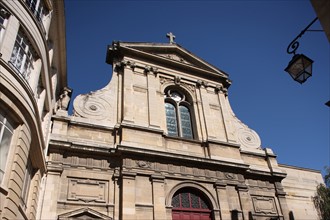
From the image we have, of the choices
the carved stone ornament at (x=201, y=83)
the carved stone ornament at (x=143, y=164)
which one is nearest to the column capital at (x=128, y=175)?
the carved stone ornament at (x=143, y=164)

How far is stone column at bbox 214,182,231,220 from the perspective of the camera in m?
11.6

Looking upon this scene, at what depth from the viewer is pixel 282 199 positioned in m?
13.3

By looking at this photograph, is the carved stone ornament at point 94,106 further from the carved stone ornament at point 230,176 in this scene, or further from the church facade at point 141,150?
the carved stone ornament at point 230,176

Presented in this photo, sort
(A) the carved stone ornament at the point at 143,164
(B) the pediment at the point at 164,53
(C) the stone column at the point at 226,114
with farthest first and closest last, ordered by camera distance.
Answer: (B) the pediment at the point at 164,53
(C) the stone column at the point at 226,114
(A) the carved stone ornament at the point at 143,164

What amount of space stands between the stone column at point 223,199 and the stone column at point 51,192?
6017 mm

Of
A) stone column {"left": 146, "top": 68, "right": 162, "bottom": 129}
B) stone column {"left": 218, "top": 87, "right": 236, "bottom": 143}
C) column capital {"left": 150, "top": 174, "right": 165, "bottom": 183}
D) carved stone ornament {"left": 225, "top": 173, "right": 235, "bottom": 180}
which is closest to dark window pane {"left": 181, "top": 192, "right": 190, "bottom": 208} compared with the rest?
column capital {"left": 150, "top": 174, "right": 165, "bottom": 183}

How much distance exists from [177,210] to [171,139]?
2954 millimetres

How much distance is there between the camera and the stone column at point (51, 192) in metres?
9.45

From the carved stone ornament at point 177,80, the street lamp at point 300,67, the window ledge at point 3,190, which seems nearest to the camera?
the street lamp at point 300,67

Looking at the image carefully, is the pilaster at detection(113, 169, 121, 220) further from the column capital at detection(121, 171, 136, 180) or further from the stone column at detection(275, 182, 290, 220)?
the stone column at detection(275, 182, 290, 220)

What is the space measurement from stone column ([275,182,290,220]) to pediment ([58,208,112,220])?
750 centimetres

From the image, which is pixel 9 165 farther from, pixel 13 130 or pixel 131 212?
pixel 131 212

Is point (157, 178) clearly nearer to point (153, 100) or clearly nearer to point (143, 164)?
point (143, 164)

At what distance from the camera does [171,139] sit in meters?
12.9
